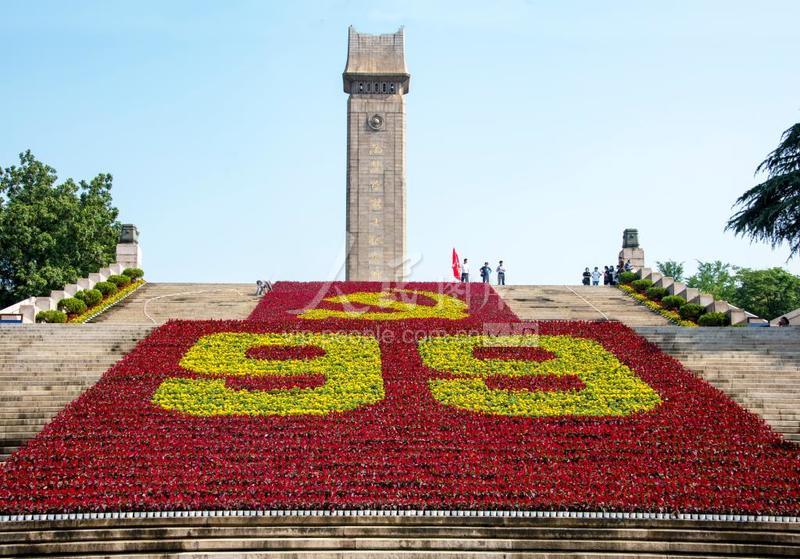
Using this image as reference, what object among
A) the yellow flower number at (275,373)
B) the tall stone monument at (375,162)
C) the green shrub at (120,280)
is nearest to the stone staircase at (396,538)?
the yellow flower number at (275,373)

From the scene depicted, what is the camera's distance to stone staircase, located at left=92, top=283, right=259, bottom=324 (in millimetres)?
37125

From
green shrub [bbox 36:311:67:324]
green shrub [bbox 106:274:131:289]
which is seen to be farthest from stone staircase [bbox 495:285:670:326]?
green shrub [bbox 36:311:67:324]

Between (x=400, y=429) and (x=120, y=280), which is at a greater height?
(x=120, y=280)

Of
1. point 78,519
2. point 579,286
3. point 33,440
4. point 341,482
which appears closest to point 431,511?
point 341,482

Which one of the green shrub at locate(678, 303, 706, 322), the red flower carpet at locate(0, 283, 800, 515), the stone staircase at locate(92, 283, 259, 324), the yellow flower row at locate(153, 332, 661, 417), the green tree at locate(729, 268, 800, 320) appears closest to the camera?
the red flower carpet at locate(0, 283, 800, 515)

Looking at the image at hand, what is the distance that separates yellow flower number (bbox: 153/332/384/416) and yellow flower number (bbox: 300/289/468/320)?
6.72 meters

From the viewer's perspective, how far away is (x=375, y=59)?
55.8m

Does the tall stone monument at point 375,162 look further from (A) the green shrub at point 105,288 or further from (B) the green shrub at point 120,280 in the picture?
(A) the green shrub at point 105,288

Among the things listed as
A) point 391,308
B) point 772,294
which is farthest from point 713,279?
point 391,308

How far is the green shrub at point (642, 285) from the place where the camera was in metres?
41.7

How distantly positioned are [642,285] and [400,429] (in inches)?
876

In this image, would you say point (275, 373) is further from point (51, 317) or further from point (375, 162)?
point (375, 162)

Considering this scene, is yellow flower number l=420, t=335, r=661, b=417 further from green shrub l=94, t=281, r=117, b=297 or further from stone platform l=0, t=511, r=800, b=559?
green shrub l=94, t=281, r=117, b=297

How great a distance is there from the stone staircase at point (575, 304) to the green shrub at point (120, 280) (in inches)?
641
